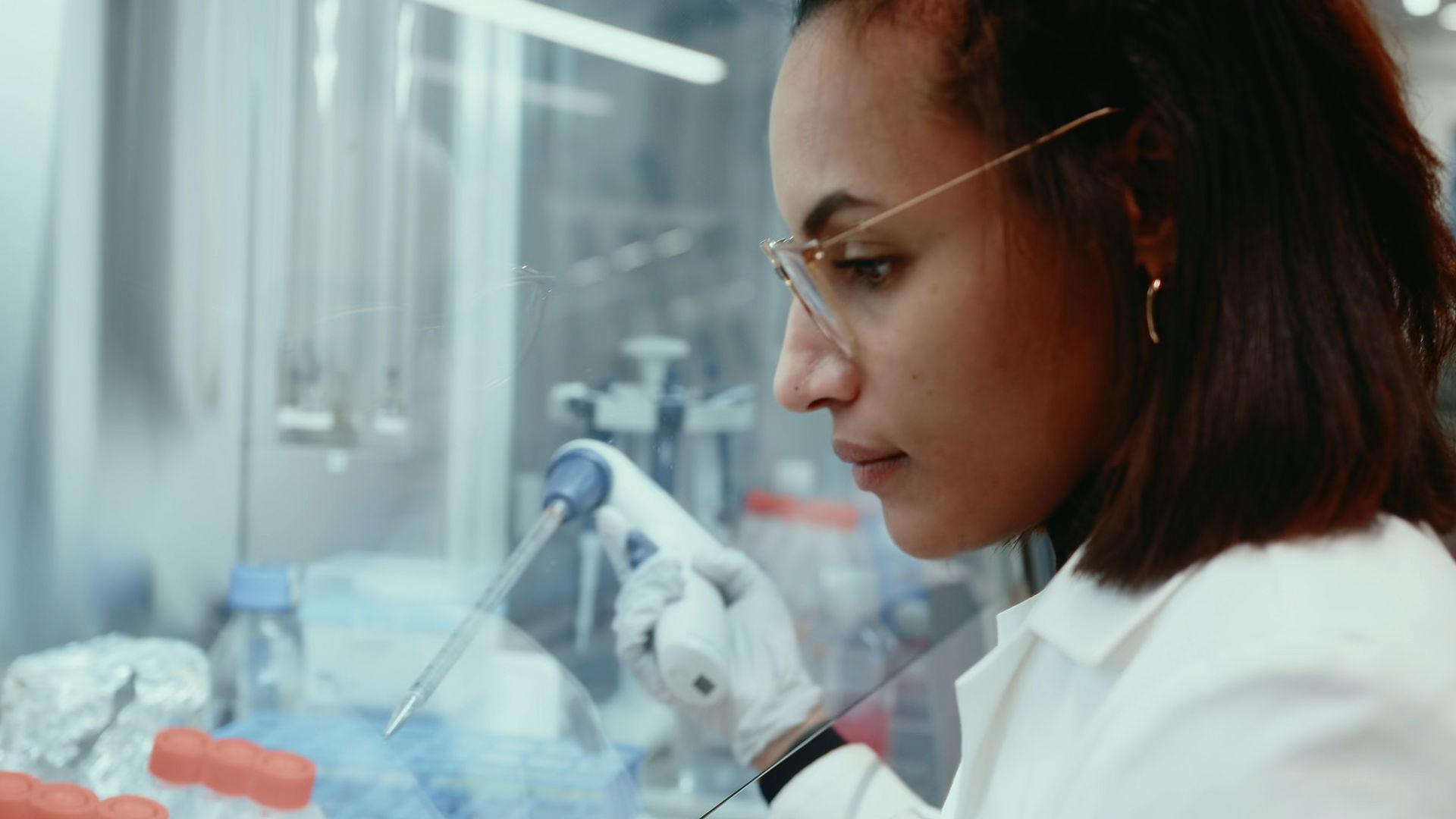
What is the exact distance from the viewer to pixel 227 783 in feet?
2.82

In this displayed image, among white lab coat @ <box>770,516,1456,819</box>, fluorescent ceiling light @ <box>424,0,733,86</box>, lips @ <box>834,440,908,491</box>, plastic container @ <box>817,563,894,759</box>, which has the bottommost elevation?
plastic container @ <box>817,563,894,759</box>

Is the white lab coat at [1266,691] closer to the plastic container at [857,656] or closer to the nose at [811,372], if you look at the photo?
the nose at [811,372]

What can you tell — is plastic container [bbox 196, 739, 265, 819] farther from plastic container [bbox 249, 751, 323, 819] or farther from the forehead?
the forehead

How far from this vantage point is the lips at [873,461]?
0.79 metres

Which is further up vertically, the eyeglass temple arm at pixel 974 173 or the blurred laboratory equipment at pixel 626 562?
the eyeglass temple arm at pixel 974 173

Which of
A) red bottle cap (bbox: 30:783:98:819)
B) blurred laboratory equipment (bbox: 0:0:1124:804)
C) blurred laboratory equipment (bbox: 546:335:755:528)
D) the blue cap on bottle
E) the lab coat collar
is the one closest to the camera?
the lab coat collar

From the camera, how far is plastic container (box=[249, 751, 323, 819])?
86 centimetres

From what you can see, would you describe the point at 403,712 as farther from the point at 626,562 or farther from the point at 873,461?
the point at 873,461

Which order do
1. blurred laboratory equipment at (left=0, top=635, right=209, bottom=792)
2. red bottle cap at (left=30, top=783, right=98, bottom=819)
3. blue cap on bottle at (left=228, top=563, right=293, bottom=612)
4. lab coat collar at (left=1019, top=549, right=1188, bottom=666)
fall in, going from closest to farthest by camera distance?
lab coat collar at (left=1019, top=549, right=1188, bottom=666)
red bottle cap at (left=30, top=783, right=98, bottom=819)
blurred laboratory equipment at (left=0, top=635, right=209, bottom=792)
blue cap on bottle at (left=228, top=563, right=293, bottom=612)

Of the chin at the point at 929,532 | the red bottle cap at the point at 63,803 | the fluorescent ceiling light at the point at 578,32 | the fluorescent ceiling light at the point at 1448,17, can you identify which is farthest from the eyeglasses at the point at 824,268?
the fluorescent ceiling light at the point at 1448,17

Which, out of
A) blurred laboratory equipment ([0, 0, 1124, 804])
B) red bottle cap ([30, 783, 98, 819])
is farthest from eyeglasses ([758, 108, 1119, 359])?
red bottle cap ([30, 783, 98, 819])

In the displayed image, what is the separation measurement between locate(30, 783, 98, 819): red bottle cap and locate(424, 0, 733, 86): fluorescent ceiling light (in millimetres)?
1165

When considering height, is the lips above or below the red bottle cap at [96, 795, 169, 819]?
above

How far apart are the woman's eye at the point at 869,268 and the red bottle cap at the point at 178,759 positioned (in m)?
0.62
